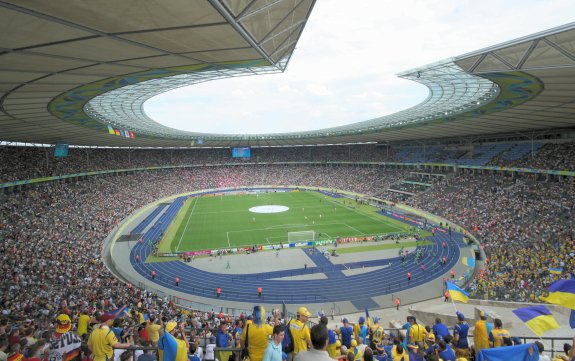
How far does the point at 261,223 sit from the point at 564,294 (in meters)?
35.7

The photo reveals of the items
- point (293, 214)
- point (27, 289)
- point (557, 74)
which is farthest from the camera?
point (293, 214)

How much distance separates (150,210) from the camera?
51.6 m

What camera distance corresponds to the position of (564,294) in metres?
8.59

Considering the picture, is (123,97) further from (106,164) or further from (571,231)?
(106,164)

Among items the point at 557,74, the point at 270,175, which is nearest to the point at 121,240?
the point at 557,74

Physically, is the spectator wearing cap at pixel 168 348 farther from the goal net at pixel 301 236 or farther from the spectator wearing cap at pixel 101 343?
the goal net at pixel 301 236

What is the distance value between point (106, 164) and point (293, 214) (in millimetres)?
33961

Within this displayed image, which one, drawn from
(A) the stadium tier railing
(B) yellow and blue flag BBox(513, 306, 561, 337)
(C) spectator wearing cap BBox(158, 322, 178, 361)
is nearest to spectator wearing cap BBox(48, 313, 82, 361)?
(C) spectator wearing cap BBox(158, 322, 178, 361)

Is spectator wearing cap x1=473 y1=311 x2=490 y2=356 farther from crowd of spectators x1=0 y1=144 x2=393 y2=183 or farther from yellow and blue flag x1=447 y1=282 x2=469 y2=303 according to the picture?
crowd of spectators x1=0 y1=144 x2=393 y2=183

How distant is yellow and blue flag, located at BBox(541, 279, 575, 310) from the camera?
8492 millimetres

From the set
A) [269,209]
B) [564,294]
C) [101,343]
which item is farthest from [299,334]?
[269,209]

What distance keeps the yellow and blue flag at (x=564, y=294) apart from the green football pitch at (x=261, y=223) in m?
27.3

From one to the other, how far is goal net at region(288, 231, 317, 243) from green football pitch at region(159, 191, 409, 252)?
0.56m

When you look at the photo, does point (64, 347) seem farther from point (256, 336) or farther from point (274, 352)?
point (274, 352)
